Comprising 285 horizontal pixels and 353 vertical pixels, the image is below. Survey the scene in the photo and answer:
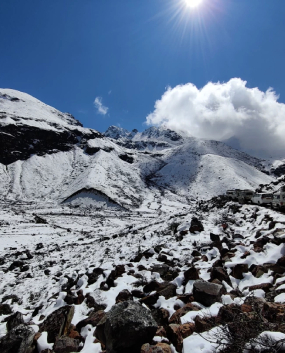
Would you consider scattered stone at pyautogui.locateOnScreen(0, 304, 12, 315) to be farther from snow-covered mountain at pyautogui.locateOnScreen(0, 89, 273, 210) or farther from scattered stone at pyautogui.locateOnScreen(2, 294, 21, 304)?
snow-covered mountain at pyautogui.locateOnScreen(0, 89, 273, 210)

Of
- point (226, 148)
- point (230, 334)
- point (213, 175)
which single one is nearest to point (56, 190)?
point (213, 175)

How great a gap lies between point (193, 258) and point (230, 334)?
6332 mm

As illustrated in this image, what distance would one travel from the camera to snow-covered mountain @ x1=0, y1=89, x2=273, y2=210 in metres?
73.8

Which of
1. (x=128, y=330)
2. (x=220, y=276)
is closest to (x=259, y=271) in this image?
(x=220, y=276)

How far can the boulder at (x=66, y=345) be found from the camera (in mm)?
4277

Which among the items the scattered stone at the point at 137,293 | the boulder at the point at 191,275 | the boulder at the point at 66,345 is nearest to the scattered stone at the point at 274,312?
A: the boulder at the point at 191,275

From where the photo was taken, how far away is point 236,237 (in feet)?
35.6

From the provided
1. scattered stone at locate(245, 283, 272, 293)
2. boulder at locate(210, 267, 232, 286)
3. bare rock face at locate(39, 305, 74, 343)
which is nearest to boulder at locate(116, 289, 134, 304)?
bare rock face at locate(39, 305, 74, 343)

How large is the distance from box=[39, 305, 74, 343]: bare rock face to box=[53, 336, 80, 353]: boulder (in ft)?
1.52

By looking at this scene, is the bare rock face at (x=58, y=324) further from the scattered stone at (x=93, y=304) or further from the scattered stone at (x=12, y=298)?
the scattered stone at (x=12, y=298)

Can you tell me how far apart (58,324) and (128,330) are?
8.57ft

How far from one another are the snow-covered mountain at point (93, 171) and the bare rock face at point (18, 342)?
6094 centimetres

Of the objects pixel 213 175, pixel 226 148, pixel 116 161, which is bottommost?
pixel 213 175

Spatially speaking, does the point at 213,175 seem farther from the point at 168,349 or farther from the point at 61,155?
the point at 168,349
